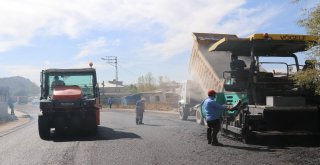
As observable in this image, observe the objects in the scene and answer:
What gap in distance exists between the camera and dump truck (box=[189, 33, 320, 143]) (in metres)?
8.99

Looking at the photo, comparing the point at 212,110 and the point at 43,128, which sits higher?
the point at 212,110

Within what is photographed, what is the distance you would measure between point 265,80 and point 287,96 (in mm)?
664

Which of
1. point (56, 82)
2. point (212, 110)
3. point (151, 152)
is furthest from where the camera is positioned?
point (56, 82)

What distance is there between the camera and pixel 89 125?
39.8ft

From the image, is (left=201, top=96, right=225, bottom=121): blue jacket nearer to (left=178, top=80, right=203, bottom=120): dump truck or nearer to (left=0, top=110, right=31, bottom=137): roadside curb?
(left=0, top=110, right=31, bottom=137): roadside curb

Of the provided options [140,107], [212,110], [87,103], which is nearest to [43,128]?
[87,103]

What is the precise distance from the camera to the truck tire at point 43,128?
11875mm

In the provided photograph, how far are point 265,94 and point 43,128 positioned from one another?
6513mm

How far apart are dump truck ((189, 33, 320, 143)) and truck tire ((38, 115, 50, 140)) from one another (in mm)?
5130

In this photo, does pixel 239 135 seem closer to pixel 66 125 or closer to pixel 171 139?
pixel 171 139

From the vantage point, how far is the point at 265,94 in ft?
31.4

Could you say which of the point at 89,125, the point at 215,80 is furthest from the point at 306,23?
the point at 89,125

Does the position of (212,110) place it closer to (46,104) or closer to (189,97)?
(46,104)

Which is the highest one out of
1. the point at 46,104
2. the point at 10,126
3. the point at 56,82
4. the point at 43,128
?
the point at 56,82
